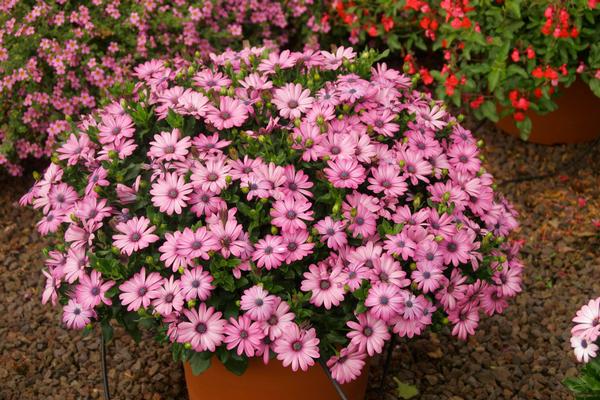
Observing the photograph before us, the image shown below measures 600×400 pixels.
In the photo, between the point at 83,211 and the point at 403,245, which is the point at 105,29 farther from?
the point at 403,245

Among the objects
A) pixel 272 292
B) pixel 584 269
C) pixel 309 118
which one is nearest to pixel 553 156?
pixel 584 269

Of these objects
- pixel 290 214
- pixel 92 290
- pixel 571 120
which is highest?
pixel 290 214

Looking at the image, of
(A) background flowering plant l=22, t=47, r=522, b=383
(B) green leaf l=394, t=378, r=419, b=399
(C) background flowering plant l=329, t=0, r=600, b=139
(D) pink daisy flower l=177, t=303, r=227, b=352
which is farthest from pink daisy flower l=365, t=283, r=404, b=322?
(C) background flowering plant l=329, t=0, r=600, b=139

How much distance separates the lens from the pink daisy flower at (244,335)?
1787mm

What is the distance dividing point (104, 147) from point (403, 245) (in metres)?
0.88

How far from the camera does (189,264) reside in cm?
182

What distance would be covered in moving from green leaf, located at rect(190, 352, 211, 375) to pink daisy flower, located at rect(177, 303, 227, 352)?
0.15 ft

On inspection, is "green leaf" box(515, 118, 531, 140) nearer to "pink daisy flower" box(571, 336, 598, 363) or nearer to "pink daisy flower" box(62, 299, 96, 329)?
"pink daisy flower" box(571, 336, 598, 363)

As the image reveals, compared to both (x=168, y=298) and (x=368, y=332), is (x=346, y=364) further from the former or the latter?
(x=168, y=298)

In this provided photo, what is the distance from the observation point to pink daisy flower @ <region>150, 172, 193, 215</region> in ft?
6.09

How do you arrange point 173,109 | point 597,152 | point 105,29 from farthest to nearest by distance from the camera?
1. point 597,152
2. point 105,29
3. point 173,109

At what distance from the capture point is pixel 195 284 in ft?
5.87

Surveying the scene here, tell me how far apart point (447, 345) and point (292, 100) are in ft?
4.15

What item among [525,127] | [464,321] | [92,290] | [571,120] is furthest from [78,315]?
[571,120]
